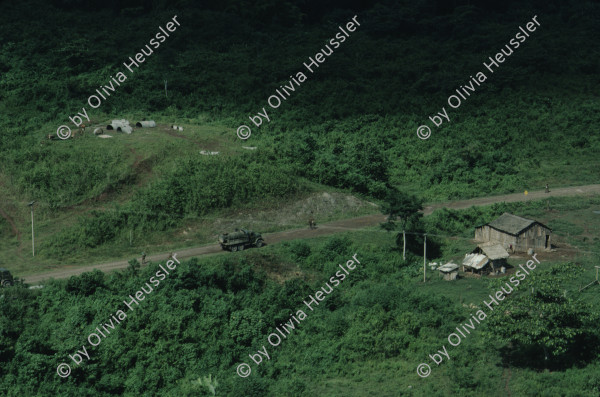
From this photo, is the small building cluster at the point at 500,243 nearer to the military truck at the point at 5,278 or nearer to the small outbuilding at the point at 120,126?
the military truck at the point at 5,278

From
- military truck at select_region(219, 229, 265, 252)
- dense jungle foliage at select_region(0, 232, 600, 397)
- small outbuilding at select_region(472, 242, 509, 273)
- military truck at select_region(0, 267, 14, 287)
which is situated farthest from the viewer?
military truck at select_region(219, 229, 265, 252)

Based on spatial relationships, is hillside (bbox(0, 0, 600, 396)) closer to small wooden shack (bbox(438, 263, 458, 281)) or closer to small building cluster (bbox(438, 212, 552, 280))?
small wooden shack (bbox(438, 263, 458, 281))

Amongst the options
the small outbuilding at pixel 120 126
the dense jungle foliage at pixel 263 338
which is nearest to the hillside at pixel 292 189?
the dense jungle foliage at pixel 263 338

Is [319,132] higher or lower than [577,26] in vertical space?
lower

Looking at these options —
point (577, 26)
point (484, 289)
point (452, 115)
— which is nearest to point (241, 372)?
point (484, 289)

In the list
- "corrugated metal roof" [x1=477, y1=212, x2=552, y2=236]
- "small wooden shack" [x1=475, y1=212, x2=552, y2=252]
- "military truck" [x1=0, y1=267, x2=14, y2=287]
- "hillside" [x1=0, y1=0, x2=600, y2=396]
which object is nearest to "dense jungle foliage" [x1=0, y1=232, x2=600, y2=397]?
"hillside" [x1=0, y1=0, x2=600, y2=396]

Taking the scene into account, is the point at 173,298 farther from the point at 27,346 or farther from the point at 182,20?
the point at 182,20
